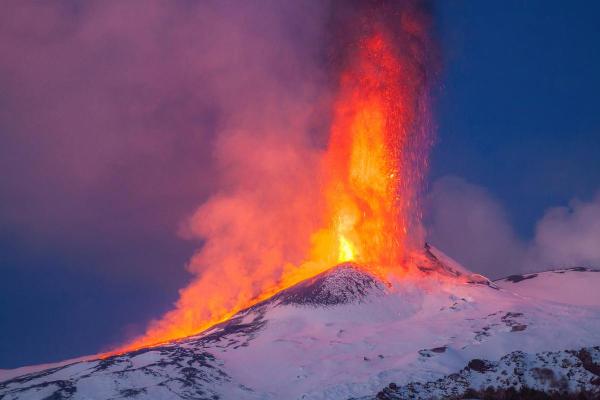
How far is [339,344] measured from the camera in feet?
213

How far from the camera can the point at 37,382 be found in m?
56.9

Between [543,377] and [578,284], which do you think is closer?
[543,377]

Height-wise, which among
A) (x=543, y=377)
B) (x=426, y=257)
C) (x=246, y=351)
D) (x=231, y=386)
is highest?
(x=426, y=257)

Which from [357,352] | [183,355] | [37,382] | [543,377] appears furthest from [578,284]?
[543,377]

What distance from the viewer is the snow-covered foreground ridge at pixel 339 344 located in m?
51.1

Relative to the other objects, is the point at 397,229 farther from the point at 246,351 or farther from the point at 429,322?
the point at 246,351

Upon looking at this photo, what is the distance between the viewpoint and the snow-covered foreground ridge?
51125mm

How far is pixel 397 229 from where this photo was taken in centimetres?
9594

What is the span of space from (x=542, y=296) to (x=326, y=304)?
49200mm

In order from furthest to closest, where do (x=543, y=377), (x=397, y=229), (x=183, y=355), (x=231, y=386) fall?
(x=397, y=229)
(x=183, y=355)
(x=231, y=386)
(x=543, y=377)

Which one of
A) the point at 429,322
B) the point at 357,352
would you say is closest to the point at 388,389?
the point at 357,352

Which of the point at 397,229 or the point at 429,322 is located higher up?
the point at 397,229

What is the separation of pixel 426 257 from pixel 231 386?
173 ft

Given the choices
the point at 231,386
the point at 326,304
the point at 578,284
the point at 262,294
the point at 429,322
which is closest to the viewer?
the point at 231,386
